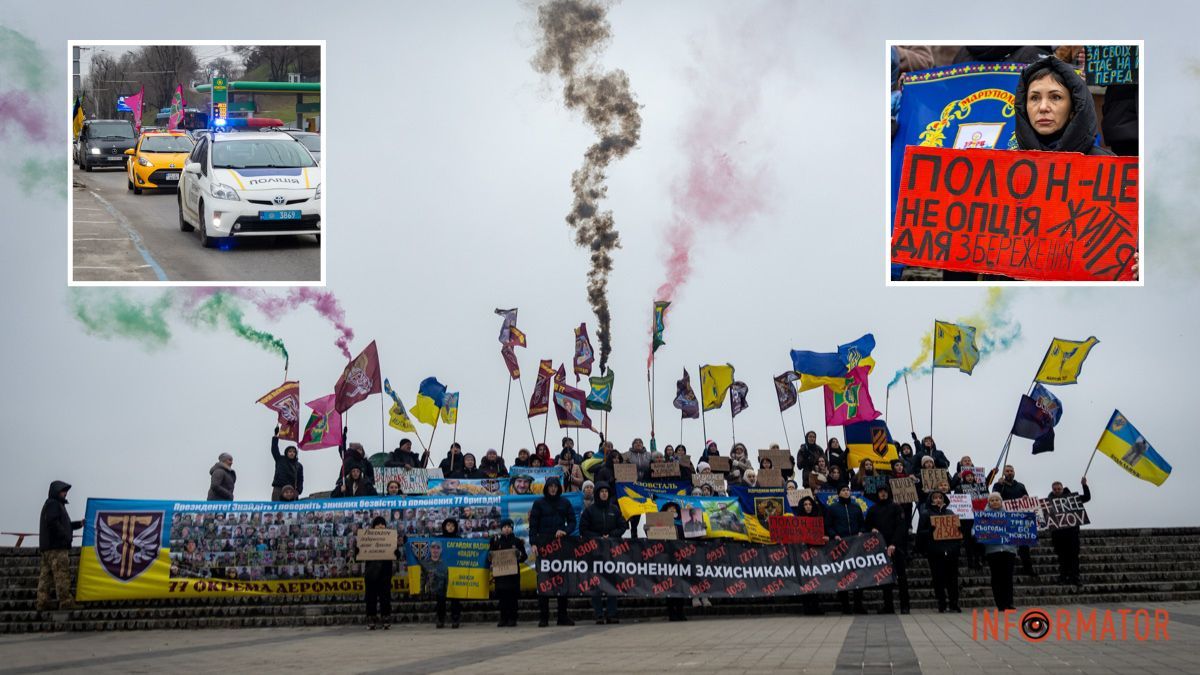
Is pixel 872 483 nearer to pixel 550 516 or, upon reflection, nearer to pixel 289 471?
pixel 550 516

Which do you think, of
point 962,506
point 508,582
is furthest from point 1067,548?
point 508,582

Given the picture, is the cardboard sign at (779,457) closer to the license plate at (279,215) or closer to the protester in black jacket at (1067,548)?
the protester in black jacket at (1067,548)

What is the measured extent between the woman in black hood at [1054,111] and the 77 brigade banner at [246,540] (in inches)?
561

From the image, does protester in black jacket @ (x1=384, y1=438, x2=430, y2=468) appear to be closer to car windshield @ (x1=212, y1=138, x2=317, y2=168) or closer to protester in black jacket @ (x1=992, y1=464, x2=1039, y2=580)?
car windshield @ (x1=212, y1=138, x2=317, y2=168)

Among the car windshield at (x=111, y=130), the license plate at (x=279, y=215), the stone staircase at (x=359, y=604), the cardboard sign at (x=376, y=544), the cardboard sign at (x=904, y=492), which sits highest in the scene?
the car windshield at (x=111, y=130)

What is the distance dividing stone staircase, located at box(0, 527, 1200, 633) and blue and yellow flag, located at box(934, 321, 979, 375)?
6170mm

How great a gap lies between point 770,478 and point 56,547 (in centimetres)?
1051

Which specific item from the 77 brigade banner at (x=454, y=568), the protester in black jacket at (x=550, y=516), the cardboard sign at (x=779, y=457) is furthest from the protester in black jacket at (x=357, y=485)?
the cardboard sign at (x=779, y=457)

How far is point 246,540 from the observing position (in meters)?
24.1

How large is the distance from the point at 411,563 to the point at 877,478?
329 inches

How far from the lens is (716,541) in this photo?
76.3 feet

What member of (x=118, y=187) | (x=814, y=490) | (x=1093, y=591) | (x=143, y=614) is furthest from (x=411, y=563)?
(x=118, y=187)

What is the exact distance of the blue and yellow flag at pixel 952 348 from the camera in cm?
3200

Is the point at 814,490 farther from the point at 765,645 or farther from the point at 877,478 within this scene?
the point at 765,645
